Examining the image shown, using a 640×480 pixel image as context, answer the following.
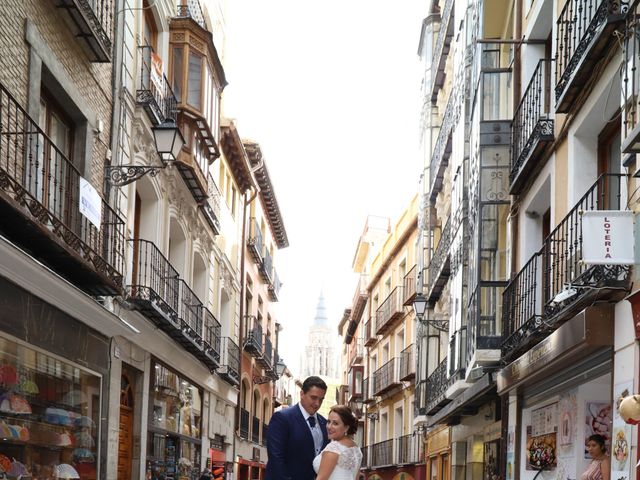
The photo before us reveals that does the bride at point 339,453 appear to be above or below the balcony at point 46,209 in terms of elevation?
below

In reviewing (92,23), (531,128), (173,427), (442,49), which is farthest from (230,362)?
(92,23)

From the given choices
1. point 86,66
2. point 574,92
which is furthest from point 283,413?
point 86,66

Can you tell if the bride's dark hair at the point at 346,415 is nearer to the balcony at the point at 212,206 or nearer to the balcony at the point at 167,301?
the balcony at the point at 167,301

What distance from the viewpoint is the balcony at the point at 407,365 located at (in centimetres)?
3145

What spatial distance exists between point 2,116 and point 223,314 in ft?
65.3

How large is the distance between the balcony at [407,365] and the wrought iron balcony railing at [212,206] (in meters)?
8.09

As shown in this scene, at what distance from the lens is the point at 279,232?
44.5m

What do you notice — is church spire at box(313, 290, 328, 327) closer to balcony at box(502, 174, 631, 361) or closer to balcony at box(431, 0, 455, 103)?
balcony at box(431, 0, 455, 103)

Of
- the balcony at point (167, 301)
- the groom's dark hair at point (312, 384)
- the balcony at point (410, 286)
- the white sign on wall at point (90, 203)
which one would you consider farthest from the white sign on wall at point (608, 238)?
the balcony at point (410, 286)

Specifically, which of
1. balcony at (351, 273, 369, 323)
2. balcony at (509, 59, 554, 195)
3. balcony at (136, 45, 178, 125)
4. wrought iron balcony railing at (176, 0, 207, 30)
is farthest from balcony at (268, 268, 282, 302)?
balcony at (509, 59, 554, 195)

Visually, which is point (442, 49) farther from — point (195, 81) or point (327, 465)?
point (327, 465)

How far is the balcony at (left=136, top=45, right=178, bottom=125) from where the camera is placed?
16.5 meters

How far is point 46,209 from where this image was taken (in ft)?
34.0

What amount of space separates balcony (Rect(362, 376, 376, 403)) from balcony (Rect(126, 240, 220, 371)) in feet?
65.4
